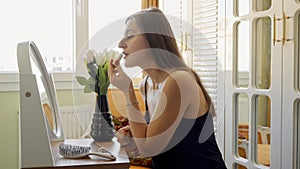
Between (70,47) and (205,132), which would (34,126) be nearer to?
(205,132)

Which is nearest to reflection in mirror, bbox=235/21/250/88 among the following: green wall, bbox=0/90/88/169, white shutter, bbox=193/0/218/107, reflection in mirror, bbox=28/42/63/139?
white shutter, bbox=193/0/218/107

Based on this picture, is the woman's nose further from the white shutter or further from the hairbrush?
the white shutter

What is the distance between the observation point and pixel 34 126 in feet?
3.30

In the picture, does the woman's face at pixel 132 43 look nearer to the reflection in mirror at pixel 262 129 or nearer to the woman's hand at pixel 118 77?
the woman's hand at pixel 118 77

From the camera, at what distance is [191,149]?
118 cm

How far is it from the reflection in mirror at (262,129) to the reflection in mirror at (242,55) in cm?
13

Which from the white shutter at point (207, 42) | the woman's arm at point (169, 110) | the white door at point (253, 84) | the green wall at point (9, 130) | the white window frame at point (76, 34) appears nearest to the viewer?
the woman's arm at point (169, 110)

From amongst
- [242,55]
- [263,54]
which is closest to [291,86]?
[263,54]

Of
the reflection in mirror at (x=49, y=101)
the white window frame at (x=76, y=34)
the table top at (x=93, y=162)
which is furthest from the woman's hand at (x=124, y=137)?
the white window frame at (x=76, y=34)

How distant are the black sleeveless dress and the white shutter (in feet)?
2.96

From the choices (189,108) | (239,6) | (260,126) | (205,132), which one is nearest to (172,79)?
(189,108)

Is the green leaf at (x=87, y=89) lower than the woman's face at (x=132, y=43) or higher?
lower

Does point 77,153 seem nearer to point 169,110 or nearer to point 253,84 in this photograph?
point 169,110

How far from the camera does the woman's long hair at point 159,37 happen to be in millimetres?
1186
